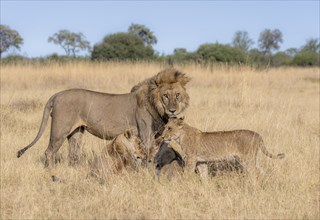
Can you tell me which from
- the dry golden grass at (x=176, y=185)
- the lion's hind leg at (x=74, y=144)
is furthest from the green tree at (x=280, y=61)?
the lion's hind leg at (x=74, y=144)

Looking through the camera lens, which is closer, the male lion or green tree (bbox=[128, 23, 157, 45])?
the male lion

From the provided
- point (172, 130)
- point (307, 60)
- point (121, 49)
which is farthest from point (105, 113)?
point (307, 60)

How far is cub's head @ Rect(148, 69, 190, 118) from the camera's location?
20.2 ft

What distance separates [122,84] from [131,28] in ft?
129

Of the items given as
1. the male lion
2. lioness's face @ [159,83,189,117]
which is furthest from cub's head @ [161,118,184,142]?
the male lion

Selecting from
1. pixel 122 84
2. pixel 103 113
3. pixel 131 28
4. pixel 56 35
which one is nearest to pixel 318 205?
pixel 103 113

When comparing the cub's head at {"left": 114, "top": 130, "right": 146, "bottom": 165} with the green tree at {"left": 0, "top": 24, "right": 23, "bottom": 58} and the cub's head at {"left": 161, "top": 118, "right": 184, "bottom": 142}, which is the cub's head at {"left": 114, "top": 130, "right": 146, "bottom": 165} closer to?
the cub's head at {"left": 161, "top": 118, "right": 184, "bottom": 142}

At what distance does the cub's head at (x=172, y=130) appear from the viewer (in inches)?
228

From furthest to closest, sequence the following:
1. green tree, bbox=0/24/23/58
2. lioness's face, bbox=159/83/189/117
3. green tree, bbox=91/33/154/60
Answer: green tree, bbox=0/24/23/58, green tree, bbox=91/33/154/60, lioness's face, bbox=159/83/189/117

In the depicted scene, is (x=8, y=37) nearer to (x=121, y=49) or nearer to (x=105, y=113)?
(x=121, y=49)

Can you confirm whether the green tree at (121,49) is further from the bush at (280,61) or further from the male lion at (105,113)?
the male lion at (105,113)

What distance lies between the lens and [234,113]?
11141 mm

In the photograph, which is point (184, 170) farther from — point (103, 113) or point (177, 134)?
point (103, 113)

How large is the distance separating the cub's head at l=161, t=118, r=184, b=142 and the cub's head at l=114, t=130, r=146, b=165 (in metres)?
0.35
